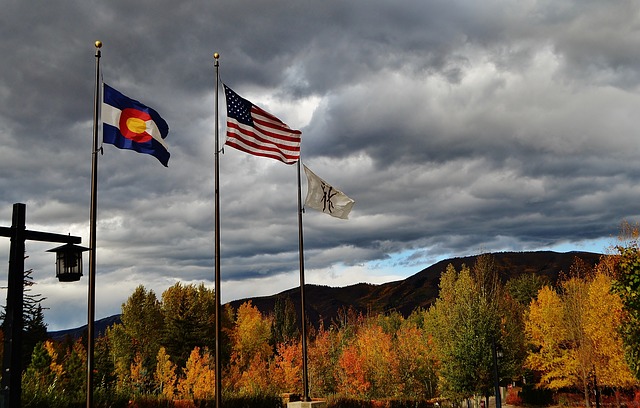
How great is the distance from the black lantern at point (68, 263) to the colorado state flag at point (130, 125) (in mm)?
3451

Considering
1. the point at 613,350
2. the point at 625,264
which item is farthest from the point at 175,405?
the point at 613,350

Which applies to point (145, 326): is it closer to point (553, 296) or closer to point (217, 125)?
point (553, 296)

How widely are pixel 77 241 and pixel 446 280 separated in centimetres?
4998

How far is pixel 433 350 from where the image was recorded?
155ft

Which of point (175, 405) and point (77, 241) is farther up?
point (77, 241)

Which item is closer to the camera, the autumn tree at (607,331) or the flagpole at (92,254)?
the flagpole at (92,254)

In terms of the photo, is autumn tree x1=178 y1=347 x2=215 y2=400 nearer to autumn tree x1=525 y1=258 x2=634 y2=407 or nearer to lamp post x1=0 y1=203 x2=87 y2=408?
autumn tree x1=525 y1=258 x2=634 y2=407

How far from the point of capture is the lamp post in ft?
35.0

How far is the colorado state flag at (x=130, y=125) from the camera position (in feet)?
48.3

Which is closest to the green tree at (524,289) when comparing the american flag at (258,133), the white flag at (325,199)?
the white flag at (325,199)

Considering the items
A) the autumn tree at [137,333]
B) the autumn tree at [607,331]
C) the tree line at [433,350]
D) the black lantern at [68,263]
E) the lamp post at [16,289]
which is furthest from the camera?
the autumn tree at [137,333]

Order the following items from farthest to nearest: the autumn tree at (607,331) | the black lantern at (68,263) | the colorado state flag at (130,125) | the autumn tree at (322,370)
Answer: the autumn tree at (322,370) < the autumn tree at (607,331) < the colorado state flag at (130,125) < the black lantern at (68,263)

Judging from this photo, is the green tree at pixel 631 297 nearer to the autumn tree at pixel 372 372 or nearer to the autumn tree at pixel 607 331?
the autumn tree at pixel 607 331

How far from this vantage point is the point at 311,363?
64.9 metres
